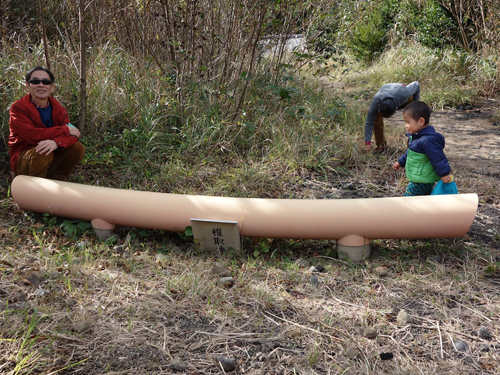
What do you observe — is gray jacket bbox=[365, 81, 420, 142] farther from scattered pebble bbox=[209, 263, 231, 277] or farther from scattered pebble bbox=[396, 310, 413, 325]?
scattered pebble bbox=[396, 310, 413, 325]

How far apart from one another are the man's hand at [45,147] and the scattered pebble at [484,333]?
3132 mm

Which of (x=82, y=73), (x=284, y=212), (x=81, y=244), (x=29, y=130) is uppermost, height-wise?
(x=82, y=73)

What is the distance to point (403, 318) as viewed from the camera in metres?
2.57

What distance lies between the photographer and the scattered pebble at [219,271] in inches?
119

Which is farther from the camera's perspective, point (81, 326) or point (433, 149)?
point (433, 149)

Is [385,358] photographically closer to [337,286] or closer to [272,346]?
[272,346]

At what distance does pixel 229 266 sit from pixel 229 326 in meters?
0.70

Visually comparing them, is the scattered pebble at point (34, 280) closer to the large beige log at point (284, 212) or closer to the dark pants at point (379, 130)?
the large beige log at point (284, 212)

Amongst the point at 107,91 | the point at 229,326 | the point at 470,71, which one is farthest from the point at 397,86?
the point at 470,71

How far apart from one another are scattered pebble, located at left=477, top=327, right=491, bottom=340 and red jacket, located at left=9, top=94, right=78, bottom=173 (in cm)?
315

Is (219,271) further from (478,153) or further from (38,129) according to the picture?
(478,153)

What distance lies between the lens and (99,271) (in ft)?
9.85

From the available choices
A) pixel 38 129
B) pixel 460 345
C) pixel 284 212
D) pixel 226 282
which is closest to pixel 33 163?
pixel 38 129

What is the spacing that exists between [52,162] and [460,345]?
3254 millimetres
